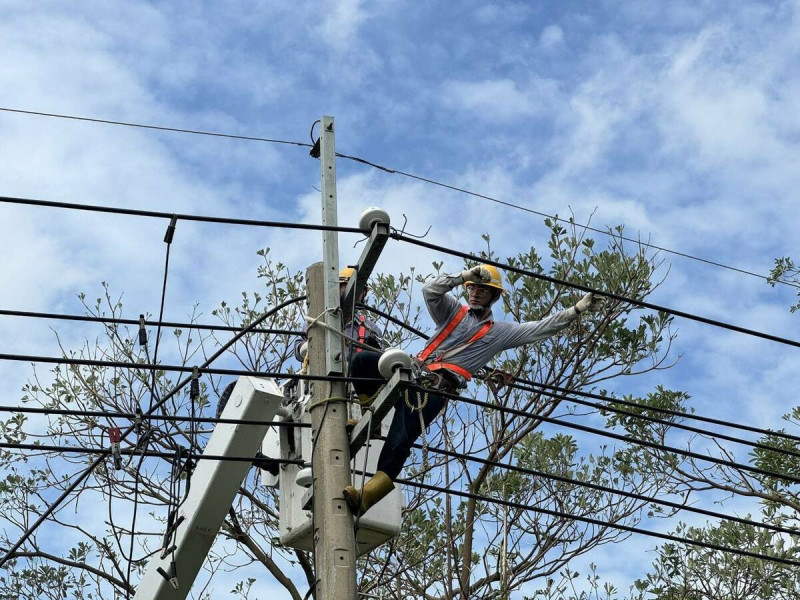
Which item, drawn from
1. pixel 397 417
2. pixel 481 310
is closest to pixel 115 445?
pixel 397 417

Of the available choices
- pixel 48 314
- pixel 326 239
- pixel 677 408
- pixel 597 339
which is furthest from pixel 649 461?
pixel 48 314

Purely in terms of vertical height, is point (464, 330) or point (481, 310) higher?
point (481, 310)

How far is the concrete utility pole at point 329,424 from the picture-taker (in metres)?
5.68

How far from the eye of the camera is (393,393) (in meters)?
5.83

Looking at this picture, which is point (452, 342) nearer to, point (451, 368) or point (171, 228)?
point (451, 368)

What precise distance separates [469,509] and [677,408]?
2.83 m

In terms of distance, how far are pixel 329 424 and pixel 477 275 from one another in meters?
1.43

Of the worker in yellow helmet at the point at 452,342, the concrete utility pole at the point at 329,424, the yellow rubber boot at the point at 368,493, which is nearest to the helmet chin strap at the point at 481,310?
the worker in yellow helmet at the point at 452,342

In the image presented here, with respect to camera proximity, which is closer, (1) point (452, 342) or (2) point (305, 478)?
(2) point (305, 478)

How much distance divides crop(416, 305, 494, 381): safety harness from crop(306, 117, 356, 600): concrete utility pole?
86 centimetres

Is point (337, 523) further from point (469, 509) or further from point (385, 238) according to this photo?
point (469, 509)

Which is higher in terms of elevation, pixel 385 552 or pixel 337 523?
pixel 385 552

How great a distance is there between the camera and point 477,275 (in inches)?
271

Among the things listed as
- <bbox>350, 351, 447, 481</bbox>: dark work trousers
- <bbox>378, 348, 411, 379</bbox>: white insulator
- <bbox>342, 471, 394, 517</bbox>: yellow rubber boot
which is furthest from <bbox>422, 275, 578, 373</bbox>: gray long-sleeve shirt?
<bbox>342, 471, 394, 517</bbox>: yellow rubber boot
